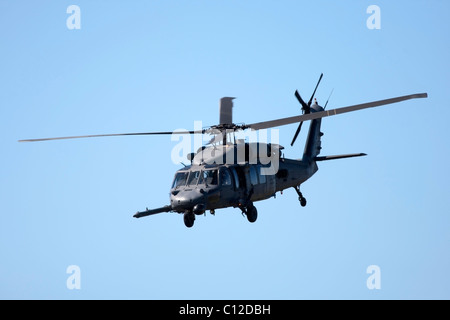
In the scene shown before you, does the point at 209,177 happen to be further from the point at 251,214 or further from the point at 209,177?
the point at 251,214

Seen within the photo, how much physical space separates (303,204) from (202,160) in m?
7.60

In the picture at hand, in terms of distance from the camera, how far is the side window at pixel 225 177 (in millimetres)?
41844

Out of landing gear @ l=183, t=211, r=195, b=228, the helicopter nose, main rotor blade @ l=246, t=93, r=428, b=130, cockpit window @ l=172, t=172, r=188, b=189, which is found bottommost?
landing gear @ l=183, t=211, r=195, b=228

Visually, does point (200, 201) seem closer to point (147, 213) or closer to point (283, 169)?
point (147, 213)

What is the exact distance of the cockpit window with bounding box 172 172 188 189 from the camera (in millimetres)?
41969

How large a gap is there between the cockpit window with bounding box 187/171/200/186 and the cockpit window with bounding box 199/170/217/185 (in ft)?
0.79

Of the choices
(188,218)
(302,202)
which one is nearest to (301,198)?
(302,202)

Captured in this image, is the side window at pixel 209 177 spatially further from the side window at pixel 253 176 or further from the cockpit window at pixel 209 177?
the side window at pixel 253 176

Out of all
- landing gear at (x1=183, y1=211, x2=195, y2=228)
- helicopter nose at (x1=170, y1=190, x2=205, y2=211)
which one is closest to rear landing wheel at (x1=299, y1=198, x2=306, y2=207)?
helicopter nose at (x1=170, y1=190, x2=205, y2=211)

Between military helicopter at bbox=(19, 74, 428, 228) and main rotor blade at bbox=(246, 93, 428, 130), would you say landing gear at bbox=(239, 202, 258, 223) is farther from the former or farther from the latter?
main rotor blade at bbox=(246, 93, 428, 130)

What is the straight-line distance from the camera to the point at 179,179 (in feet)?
139

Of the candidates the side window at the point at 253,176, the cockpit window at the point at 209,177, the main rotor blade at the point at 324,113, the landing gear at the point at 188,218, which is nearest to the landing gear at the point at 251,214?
the side window at the point at 253,176
